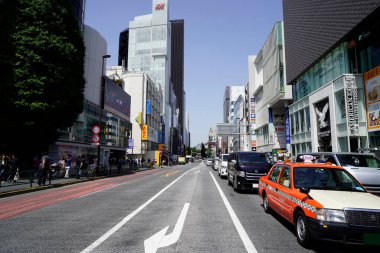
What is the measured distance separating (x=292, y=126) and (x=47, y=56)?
31759 millimetres

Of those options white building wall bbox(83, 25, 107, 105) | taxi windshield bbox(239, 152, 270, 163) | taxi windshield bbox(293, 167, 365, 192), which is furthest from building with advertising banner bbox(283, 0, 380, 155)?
white building wall bbox(83, 25, 107, 105)

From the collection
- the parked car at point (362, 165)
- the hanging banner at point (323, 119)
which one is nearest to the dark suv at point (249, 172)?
the parked car at point (362, 165)

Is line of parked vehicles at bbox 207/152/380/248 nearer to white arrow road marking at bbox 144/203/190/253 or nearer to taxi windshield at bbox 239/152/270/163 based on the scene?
white arrow road marking at bbox 144/203/190/253

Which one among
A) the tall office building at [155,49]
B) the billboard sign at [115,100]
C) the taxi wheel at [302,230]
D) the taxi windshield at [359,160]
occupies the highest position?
the tall office building at [155,49]

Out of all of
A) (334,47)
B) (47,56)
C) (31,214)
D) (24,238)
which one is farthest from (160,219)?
(334,47)

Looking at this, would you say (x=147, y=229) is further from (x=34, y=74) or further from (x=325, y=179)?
(x=34, y=74)

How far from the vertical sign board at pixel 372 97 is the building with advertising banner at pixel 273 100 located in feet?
59.3

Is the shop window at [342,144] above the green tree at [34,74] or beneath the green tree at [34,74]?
beneath

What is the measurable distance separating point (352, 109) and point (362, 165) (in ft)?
48.6

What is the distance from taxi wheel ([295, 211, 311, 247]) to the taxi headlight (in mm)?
491

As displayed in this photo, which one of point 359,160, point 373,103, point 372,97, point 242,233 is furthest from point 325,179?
point 372,97

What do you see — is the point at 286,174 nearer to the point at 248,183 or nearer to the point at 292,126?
the point at 248,183

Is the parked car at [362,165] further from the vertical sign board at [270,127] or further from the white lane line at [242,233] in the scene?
the vertical sign board at [270,127]

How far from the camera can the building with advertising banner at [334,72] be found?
22.2 meters
